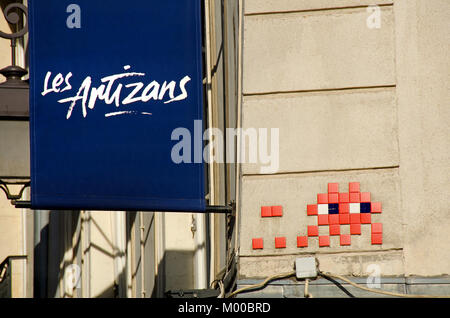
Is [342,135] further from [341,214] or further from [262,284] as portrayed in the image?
[262,284]

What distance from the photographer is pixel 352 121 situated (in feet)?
36.6

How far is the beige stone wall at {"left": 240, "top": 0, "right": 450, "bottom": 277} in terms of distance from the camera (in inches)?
430

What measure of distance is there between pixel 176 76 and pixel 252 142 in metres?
1.15

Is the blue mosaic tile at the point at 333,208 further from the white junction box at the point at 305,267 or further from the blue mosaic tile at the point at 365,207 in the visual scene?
the white junction box at the point at 305,267

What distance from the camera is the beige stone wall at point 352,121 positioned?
1093 cm

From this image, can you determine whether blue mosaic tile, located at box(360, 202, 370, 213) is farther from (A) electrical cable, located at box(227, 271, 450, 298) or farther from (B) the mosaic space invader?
(A) electrical cable, located at box(227, 271, 450, 298)

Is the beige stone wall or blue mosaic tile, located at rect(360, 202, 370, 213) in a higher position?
the beige stone wall

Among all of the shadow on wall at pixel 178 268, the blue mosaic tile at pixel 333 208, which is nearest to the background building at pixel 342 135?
the blue mosaic tile at pixel 333 208

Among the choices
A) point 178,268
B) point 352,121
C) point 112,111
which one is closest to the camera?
point 112,111

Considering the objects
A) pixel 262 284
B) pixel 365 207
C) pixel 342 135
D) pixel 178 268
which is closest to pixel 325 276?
pixel 262 284

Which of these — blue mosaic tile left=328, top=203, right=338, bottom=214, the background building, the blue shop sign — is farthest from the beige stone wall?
the blue shop sign

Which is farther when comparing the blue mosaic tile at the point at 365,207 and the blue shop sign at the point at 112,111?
the blue mosaic tile at the point at 365,207

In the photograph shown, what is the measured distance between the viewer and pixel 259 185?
11234 mm
